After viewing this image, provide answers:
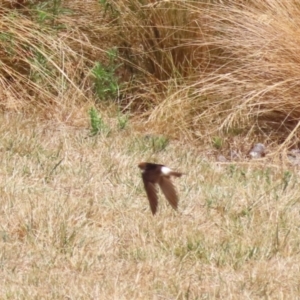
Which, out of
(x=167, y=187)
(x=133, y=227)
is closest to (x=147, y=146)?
(x=133, y=227)

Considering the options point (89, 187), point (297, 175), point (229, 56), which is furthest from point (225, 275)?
point (229, 56)

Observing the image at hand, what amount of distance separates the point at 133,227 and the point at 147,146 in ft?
4.27

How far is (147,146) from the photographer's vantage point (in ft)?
16.9

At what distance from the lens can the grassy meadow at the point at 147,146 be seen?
353cm

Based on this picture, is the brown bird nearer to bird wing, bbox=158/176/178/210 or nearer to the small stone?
bird wing, bbox=158/176/178/210

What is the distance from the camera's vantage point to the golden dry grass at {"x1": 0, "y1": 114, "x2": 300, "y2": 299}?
134 inches

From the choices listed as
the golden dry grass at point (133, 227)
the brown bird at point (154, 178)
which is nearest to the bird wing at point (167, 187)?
the brown bird at point (154, 178)

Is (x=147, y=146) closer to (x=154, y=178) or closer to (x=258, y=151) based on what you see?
(x=258, y=151)

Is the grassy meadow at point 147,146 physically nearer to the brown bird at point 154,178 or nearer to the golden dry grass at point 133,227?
the golden dry grass at point 133,227

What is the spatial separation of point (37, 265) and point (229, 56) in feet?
8.52

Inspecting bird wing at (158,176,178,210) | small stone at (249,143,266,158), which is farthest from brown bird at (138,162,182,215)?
small stone at (249,143,266,158)

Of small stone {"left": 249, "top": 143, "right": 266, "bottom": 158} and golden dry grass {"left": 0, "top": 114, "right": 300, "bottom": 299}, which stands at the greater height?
golden dry grass {"left": 0, "top": 114, "right": 300, "bottom": 299}

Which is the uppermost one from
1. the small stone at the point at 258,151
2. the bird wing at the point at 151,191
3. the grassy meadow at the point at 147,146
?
the bird wing at the point at 151,191

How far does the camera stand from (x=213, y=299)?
130 inches
